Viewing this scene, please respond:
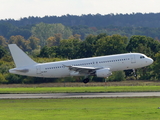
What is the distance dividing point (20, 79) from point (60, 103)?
38.6m

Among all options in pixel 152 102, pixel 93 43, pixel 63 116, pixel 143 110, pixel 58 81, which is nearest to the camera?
pixel 63 116

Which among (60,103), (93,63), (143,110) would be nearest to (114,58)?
(93,63)

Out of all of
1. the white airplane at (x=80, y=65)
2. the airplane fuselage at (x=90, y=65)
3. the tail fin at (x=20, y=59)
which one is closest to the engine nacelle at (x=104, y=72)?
the white airplane at (x=80, y=65)

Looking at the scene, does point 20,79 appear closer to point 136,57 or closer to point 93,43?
point 136,57

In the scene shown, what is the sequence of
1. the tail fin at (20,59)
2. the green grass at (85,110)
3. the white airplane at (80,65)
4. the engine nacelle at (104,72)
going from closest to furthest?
the green grass at (85,110) → the engine nacelle at (104,72) → the white airplane at (80,65) → the tail fin at (20,59)

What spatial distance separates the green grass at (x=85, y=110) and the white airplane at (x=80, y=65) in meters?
14.3

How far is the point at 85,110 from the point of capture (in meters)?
37.8

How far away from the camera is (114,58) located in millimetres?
62281

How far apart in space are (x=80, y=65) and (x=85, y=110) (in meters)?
25.8

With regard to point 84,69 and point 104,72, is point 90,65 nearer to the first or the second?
point 84,69

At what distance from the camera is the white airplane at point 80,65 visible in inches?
2447

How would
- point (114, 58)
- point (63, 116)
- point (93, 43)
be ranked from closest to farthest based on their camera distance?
point (63, 116) < point (114, 58) < point (93, 43)

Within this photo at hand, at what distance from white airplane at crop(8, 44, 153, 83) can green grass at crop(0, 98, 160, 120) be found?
564 inches

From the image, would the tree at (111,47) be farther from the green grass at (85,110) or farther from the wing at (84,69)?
the green grass at (85,110)
